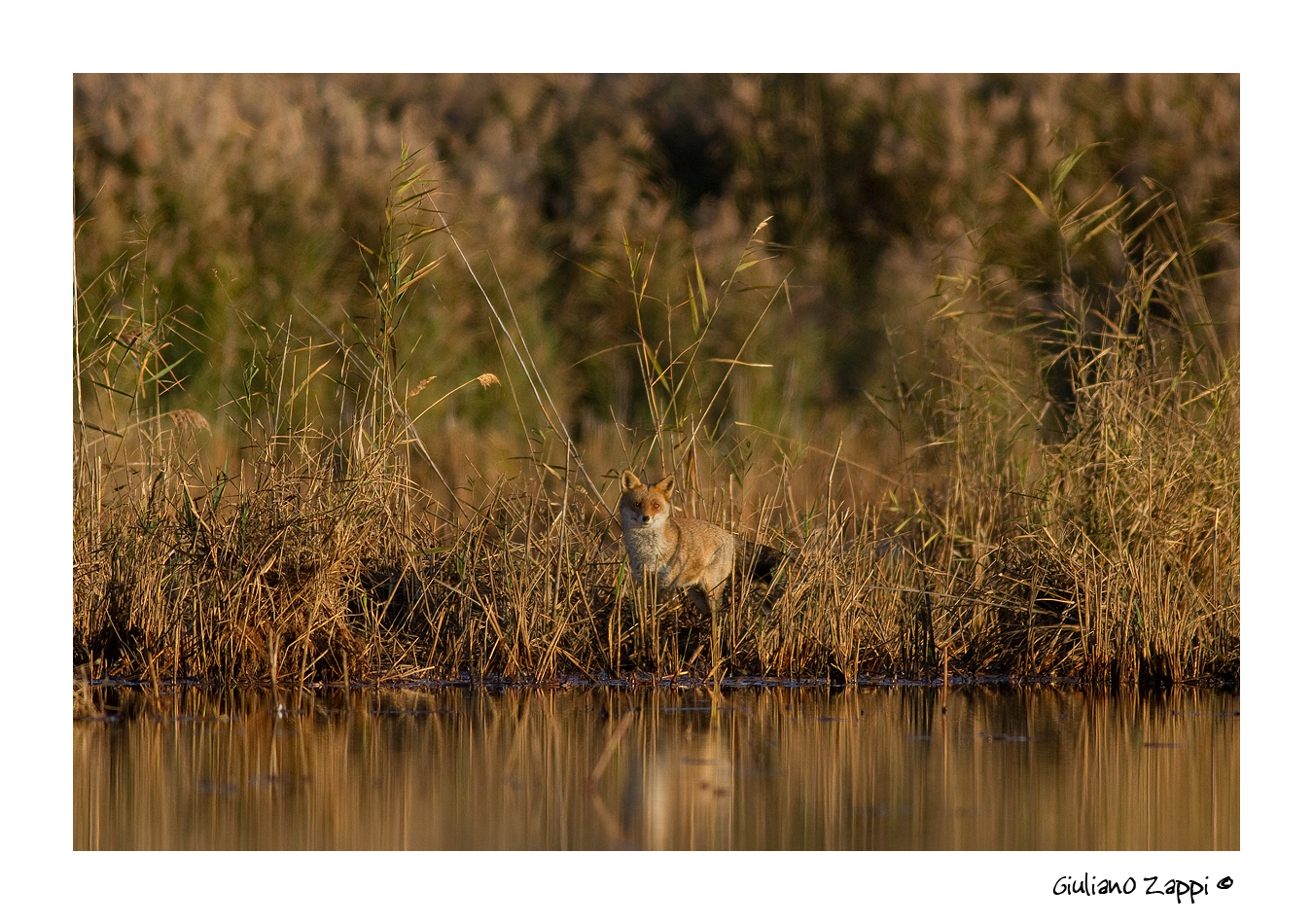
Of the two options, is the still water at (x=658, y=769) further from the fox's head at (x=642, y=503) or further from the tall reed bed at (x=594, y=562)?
the fox's head at (x=642, y=503)

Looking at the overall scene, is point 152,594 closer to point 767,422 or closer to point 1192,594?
point 1192,594

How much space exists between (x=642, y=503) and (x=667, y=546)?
0.78ft

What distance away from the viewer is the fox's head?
7.04 metres

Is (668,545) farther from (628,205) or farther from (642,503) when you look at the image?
(628,205)

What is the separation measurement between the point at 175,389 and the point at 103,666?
626 centimetres

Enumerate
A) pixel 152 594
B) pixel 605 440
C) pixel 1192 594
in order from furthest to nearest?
pixel 605 440 < pixel 1192 594 < pixel 152 594

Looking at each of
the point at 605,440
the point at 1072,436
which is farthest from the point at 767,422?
the point at 1072,436

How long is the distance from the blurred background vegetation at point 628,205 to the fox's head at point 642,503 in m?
5.26

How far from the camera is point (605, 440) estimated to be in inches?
472

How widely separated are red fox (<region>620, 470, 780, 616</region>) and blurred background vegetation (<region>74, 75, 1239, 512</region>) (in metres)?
5.18

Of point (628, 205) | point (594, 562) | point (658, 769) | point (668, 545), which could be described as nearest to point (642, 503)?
point (668, 545)

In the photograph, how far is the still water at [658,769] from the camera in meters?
4.73

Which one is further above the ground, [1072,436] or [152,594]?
[1072,436]

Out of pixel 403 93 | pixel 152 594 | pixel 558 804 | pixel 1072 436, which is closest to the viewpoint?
pixel 558 804
